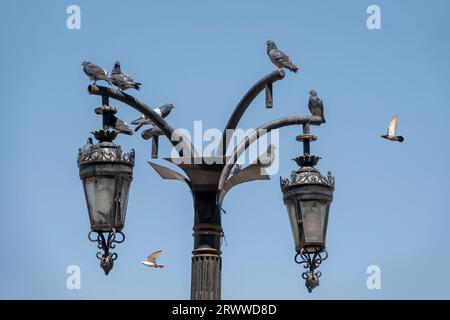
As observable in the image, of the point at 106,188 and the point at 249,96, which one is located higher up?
the point at 249,96

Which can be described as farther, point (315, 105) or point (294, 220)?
point (315, 105)

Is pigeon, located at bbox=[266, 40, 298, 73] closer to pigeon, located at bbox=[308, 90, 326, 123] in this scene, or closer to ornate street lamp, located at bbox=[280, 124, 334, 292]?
pigeon, located at bbox=[308, 90, 326, 123]

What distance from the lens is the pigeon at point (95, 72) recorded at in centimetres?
794

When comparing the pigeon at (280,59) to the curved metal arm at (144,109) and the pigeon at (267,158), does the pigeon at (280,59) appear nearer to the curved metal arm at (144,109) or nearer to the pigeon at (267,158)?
the pigeon at (267,158)

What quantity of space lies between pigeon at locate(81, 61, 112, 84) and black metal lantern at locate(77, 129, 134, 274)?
1304mm

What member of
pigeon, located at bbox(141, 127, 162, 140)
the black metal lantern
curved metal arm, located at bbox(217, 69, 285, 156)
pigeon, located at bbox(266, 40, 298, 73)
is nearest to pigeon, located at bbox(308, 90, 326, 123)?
pigeon, located at bbox(266, 40, 298, 73)

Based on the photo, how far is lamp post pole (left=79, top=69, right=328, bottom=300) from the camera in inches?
264

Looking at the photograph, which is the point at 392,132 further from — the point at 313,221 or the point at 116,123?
the point at 116,123

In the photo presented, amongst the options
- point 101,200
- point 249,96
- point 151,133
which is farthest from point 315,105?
point 101,200

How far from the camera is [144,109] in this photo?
705 centimetres

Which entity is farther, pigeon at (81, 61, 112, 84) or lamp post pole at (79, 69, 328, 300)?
pigeon at (81, 61, 112, 84)

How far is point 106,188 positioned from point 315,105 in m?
2.82

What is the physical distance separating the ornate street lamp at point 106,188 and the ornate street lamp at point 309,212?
172cm
